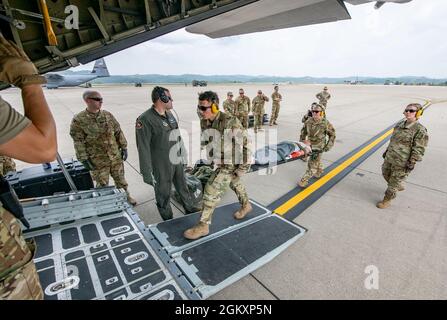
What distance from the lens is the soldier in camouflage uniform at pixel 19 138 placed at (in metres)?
0.87

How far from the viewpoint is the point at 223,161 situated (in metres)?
2.67

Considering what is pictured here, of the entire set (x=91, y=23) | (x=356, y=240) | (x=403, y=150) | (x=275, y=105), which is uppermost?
(x=91, y=23)

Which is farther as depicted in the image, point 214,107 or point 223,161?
point 223,161

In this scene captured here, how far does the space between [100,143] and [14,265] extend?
94.0 inches

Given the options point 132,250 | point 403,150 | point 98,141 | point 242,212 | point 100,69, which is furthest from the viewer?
point 100,69

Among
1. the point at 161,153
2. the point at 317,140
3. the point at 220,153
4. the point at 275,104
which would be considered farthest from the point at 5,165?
the point at 275,104

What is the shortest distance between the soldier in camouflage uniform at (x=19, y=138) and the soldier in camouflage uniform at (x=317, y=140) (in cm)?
394

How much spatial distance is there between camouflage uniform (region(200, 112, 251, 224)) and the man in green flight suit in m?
0.51

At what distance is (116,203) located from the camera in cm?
282

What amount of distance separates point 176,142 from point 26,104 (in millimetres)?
1859

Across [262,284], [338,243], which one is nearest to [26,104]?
[262,284]

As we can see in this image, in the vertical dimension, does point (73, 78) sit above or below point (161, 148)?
above

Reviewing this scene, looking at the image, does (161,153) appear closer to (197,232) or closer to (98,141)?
(197,232)
